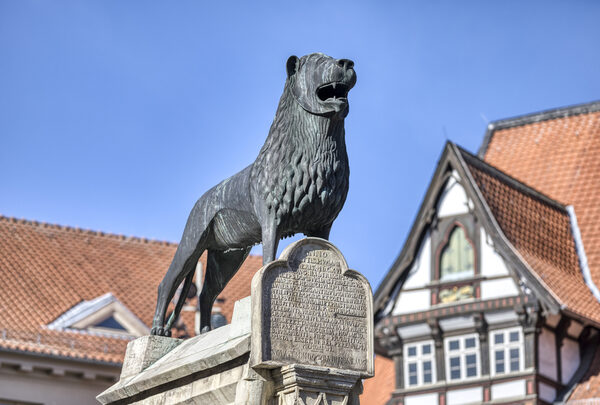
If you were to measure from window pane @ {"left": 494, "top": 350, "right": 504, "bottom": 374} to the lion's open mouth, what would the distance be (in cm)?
1615

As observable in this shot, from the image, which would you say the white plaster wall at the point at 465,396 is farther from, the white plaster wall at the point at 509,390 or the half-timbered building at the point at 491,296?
the white plaster wall at the point at 509,390

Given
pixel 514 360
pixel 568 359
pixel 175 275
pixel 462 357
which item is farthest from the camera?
pixel 462 357

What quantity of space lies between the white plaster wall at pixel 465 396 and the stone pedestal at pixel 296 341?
1590 cm

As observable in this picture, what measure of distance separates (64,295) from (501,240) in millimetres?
9820

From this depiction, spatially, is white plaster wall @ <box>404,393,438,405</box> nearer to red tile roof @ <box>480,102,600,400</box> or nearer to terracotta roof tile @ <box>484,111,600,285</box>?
red tile roof @ <box>480,102,600,400</box>

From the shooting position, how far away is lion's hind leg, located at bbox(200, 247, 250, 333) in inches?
420

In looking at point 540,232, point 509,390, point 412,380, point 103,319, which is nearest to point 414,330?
point 412,380

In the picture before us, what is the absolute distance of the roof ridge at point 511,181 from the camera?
87.6 feet

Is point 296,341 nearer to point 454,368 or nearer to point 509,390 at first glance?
point 509,390

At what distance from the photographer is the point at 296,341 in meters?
8.76

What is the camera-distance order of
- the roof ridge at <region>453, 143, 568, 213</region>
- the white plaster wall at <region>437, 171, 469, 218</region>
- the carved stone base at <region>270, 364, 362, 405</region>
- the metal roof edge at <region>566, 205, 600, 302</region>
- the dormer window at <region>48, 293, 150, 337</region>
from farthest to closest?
the dormer window at <region>48, 293, 150, 337</region>, the roof ridge at <region>453, 143, 568, 213</region>, the white plaster wall at <region>437, 171, 469, 218</region>, the metal roof edge at <region>566, 205, 600, 302</region>, the carved stone base at <region>270, 364, 362, 405</region>

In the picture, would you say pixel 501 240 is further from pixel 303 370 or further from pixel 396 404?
pixel 303 370

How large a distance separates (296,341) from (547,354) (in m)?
16.7

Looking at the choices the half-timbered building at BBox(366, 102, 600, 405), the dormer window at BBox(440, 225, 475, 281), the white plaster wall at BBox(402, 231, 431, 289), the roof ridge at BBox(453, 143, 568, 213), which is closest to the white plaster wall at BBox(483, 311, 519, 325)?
the half-timbered building at BBox(366, 102, 600, 405)
